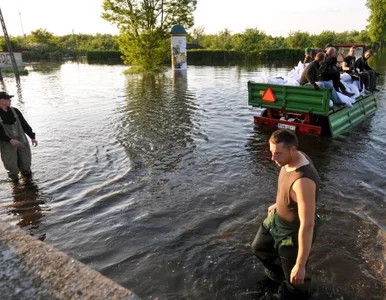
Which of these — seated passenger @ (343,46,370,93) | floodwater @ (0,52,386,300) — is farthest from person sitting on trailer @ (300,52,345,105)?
seated passenger @ (343,46,370,93)

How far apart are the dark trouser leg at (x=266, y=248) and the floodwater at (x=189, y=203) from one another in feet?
1.40

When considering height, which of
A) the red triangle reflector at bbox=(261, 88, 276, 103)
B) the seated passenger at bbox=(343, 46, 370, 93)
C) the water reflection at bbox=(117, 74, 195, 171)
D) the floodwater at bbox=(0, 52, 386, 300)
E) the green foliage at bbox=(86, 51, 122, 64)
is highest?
the green foliage at bbox=(86, 51, 122, 64)

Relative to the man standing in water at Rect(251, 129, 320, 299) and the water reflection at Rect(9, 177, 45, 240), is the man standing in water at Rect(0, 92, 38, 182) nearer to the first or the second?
the water reflection at Rect(9, 177, 45, 240)

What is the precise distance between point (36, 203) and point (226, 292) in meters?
3.80

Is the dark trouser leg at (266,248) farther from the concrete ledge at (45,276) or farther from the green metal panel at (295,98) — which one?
the green metal panel at (295,98)

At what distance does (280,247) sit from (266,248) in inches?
11.6

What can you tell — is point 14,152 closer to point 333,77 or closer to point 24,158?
point 24,158

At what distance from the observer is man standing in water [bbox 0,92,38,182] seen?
5.78m

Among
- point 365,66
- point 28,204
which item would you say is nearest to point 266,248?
point 28,204

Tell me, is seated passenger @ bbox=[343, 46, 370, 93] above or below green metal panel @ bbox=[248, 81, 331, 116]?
above

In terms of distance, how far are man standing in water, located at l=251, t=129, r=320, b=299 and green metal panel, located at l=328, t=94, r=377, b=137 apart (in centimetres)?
619

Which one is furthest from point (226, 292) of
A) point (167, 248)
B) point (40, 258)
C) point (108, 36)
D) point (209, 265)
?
point (108, 36)

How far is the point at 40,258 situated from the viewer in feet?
12.5

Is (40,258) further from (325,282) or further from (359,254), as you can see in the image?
(359,254)
